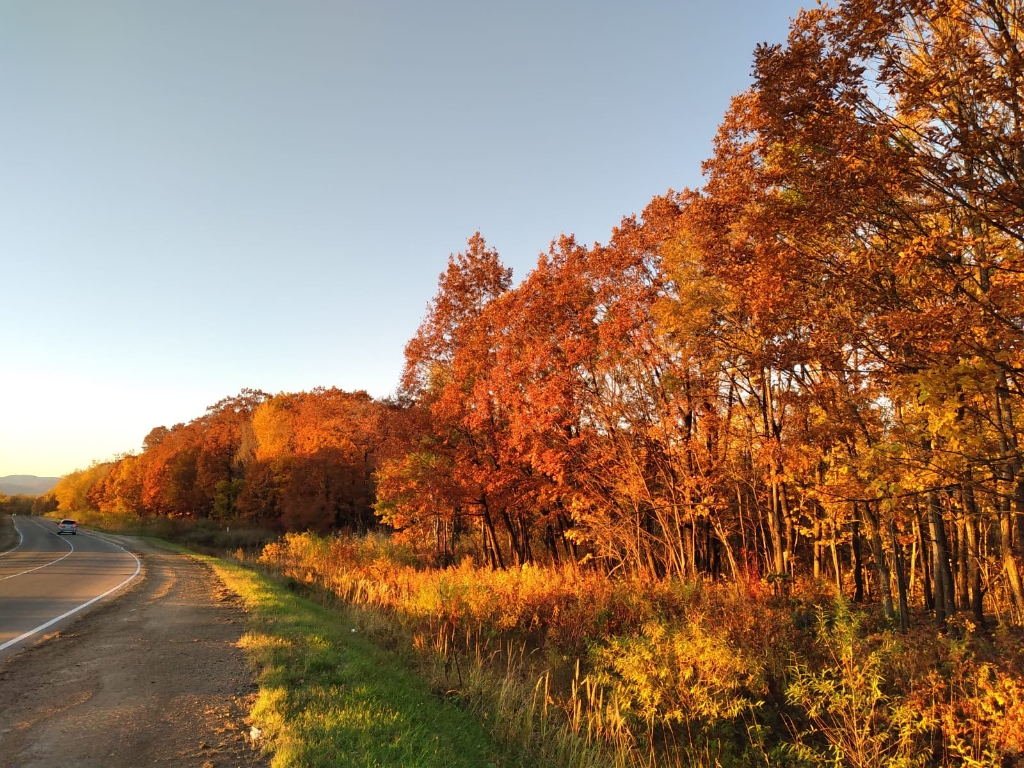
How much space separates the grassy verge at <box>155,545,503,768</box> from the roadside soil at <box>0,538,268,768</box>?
299 millimetres

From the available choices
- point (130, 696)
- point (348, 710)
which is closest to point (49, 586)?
point (130, 696)

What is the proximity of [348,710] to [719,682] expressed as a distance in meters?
4.87

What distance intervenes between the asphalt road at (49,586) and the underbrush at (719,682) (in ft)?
19.5

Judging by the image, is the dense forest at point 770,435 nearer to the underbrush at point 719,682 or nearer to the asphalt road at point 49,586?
the underbrush at point 719,682

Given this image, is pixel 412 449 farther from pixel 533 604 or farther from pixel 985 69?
pixel 985 69

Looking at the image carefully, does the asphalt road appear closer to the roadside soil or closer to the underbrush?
the roadside soil

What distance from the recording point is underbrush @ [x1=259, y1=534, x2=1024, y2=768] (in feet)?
→ 21.5

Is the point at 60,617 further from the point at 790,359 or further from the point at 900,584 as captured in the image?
the point at 900,584

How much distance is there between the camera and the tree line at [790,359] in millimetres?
6148

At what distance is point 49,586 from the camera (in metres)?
16.4

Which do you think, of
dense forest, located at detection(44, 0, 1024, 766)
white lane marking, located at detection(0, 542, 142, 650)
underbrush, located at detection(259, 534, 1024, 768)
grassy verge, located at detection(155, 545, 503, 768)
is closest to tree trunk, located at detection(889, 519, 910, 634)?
dense forest, located at detection(44, 0, 1024, 766)

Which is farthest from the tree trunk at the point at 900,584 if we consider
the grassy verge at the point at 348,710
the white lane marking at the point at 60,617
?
the white lane marking at the point at 60,617

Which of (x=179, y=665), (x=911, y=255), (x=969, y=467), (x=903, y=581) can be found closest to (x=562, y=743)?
(x=179, y=665)

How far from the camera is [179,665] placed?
320 inches
